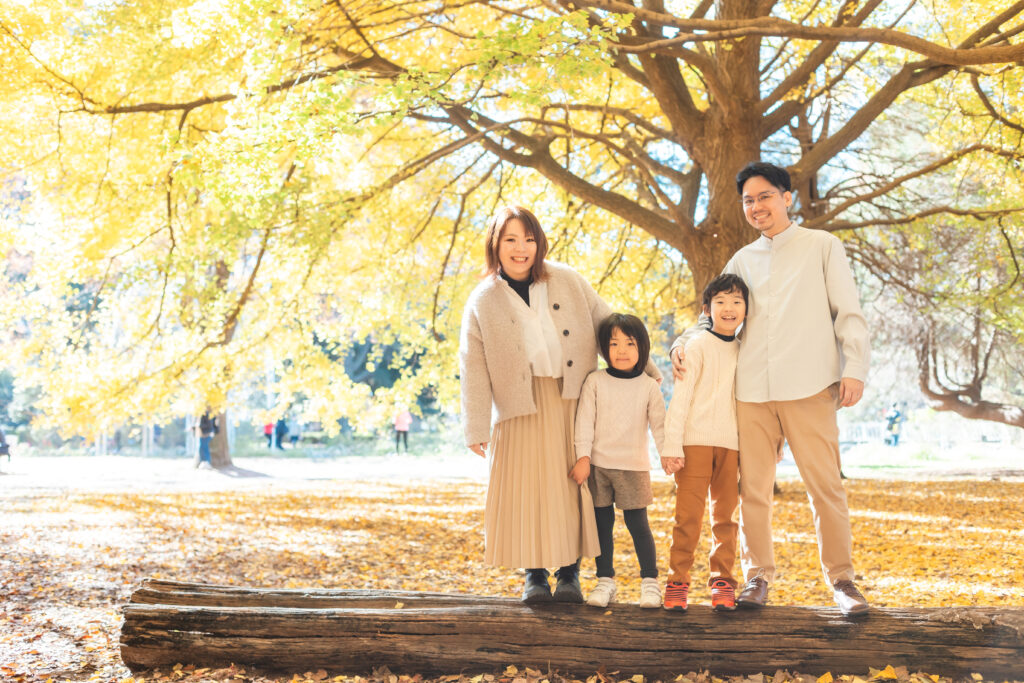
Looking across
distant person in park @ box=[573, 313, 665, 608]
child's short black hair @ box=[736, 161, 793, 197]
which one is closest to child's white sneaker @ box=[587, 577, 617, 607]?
distant person in park @ box=[573, 313, 665, 608]

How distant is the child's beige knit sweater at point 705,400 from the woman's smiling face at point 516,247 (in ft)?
2.69

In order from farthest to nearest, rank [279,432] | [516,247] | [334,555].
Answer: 1. [279,432]
2. [334,555]
3. [516,247]

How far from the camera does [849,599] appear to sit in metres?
3.58

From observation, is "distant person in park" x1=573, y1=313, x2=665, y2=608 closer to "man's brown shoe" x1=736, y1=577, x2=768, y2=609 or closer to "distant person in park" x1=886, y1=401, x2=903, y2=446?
"man's brown shoe" x1=736, y1=577, x2=768, y2=609

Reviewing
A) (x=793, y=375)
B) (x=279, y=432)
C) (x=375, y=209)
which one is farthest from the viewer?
(x=279, y=432)

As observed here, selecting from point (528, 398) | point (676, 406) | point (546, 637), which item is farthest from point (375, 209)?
point (546, 637)

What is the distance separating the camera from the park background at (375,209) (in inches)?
252

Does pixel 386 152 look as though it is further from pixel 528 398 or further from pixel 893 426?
pixel 893 426

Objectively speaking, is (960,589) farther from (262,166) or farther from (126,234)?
(126,234)

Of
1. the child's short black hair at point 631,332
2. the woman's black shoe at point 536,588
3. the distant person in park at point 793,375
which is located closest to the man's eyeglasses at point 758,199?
the distant person in park at point 793,375

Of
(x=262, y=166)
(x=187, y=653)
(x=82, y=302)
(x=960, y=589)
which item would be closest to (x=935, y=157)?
(x=960, y=589)

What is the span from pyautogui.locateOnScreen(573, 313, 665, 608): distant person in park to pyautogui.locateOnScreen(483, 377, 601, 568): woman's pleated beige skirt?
3.4 inches

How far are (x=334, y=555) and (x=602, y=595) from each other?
4.66 m

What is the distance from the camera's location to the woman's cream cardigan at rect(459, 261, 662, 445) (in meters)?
3.70
